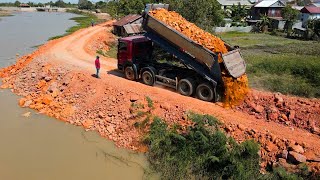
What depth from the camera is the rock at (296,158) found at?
10430 mm

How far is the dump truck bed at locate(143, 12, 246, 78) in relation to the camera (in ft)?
45.5

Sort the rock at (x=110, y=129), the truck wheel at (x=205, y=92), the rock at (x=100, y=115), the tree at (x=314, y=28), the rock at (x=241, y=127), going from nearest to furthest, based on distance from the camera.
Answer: the rock at (x=241, y=127)
the rock at (x=110, y=129)
the truck wheel at (x=205, y=92)
the rock at (x=100, y=115)
the tree at (x=314, y=28)

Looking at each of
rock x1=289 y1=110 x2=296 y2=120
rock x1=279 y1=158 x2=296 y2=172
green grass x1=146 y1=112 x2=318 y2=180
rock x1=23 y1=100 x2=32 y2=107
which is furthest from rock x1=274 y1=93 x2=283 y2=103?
rock x1=23 y1=100 x2=32 y2=107

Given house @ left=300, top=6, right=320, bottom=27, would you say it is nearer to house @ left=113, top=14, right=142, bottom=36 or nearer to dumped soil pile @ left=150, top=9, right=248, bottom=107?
house @ left=113, top=14, right=142, bottom=36

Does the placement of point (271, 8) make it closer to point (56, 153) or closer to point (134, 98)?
point (134, 98)

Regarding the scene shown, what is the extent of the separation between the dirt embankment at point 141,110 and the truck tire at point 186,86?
0.42m

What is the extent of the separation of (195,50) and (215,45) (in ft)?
3.84

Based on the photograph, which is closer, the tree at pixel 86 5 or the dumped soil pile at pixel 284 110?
the dumped soil pile at pixel 284 110

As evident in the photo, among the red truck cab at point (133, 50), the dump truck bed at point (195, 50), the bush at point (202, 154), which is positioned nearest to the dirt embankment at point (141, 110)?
the bush at point (202, 154)

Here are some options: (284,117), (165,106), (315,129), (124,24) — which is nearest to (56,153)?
(165,106)

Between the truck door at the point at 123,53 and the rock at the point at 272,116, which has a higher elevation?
the truck door at the point at 123,53

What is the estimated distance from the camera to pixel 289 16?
174ft

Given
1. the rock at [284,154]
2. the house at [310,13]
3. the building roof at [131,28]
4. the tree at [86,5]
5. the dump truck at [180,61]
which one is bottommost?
the rock at [284,154]

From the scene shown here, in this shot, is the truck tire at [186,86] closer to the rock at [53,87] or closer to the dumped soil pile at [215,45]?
the dumped soil pile at [215,45]
